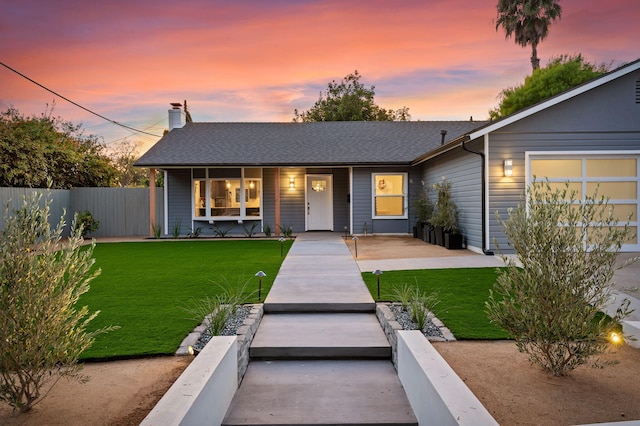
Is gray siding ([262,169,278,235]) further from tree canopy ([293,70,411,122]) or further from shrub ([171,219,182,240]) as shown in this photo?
tree canopy ([293,70,411,122])

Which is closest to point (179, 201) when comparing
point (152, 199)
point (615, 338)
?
point (152, 199)

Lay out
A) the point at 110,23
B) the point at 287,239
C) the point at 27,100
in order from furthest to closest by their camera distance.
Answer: the point at 27,100
the point at 287,239
the point at 110,23

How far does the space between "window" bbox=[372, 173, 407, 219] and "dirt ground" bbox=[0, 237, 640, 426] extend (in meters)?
11.5

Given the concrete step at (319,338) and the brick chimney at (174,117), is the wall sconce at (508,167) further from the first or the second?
the brick chimney at (174,117)

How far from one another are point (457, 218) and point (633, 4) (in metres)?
9.37

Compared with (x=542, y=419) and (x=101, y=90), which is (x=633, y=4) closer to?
(x=542, y=419)

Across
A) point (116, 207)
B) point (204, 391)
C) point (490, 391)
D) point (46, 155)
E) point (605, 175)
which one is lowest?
point (490, 391)

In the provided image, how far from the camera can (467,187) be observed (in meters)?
11.1

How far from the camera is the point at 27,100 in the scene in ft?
75.2

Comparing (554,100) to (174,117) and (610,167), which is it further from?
(174,117)

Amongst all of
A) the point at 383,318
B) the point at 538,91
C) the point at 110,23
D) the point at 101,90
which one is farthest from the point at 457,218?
the point at 538,91

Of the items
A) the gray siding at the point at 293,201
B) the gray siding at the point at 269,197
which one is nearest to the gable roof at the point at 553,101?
the gray siding at the point at 293,201

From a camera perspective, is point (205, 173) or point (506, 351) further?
point (205, 173)

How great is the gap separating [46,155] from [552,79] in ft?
79.9
